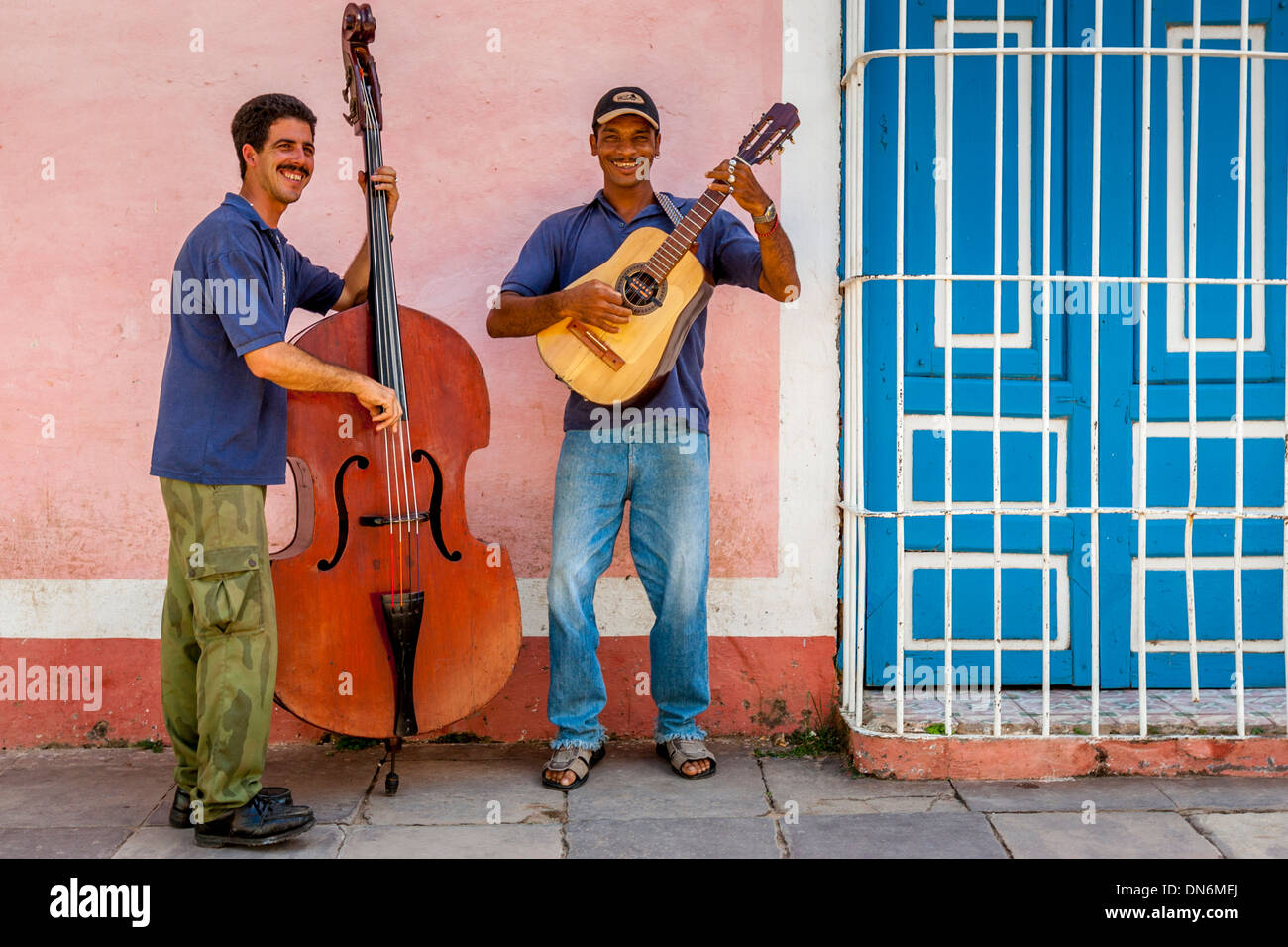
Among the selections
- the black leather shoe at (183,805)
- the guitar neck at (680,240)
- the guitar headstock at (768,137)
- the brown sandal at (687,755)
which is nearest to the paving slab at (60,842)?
the black leather shoe at (183,805)

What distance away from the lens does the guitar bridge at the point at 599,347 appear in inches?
127

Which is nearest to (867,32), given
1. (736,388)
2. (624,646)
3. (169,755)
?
(736,388)

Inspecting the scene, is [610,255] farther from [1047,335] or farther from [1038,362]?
[1038,362]

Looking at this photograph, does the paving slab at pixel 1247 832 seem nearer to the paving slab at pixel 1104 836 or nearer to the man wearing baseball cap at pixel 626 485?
the paving slab at pixel 1104 836

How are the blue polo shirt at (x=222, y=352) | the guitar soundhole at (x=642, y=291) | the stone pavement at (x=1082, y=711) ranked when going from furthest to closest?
the stone pavement at (x=1082, y=711), the guitar soundhole at (x=642, y=291), the blue polo shirt at (x=222, y=352)

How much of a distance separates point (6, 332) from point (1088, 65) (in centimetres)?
362

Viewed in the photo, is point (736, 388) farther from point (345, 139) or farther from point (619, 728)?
point (345, 139)

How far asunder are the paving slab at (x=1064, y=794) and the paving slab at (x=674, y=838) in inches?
25.2

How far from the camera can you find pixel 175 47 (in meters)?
3.73

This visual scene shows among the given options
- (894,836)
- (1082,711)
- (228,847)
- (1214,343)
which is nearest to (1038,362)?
(1214,343)

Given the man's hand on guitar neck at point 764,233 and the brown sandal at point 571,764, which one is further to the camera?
the brown sandal at point 571,764

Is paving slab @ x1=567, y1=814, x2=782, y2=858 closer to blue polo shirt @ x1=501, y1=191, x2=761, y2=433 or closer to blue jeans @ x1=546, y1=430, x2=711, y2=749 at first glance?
blue jeans @ x1=546, y1=430, x2=711, y2=749

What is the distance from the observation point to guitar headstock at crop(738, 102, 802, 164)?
126 inches

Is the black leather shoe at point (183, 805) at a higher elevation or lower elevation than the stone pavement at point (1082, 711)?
lower
